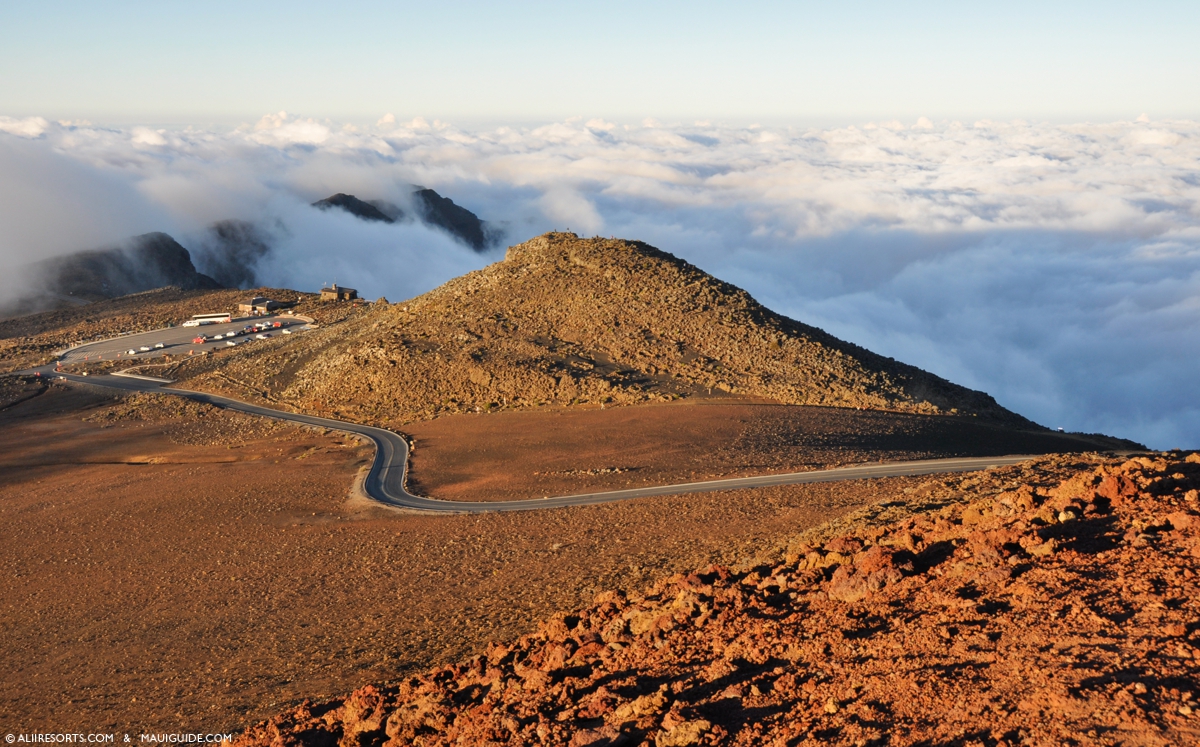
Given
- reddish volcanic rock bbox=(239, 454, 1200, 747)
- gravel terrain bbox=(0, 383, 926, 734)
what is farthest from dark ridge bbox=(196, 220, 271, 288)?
reddish volcanic rock bbox=(239, 454, 1200, 747)

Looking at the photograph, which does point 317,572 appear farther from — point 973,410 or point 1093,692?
point 973,410

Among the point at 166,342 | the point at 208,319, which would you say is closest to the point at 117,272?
the point at 208,319

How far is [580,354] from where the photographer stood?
179 feet

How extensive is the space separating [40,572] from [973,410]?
50.3 m

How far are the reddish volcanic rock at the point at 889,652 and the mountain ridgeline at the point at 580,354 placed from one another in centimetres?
3211

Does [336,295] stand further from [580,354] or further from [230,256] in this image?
[230,256]

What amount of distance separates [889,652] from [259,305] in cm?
9352

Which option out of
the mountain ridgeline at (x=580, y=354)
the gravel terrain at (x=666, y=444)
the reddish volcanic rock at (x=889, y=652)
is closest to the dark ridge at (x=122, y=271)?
the mountain ridgeline at (x=580, y=354)

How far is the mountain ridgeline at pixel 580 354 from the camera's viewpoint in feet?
167

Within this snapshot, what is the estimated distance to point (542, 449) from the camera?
40.8 meters

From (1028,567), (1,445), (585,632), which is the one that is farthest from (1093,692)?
(1,445)

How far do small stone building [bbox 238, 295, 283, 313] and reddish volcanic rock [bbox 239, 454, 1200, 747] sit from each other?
8500cm

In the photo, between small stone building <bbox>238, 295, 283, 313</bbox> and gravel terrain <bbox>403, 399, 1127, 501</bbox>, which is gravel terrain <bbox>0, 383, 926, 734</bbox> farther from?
small stone building <bbox>238, 295, 283, 313</bbox>

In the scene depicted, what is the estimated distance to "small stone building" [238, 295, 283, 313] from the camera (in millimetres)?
92375
